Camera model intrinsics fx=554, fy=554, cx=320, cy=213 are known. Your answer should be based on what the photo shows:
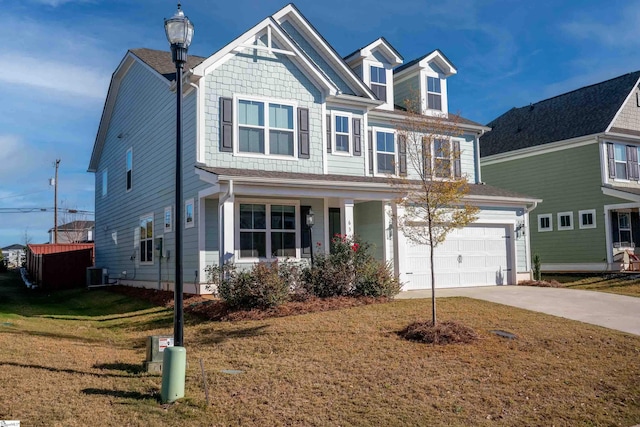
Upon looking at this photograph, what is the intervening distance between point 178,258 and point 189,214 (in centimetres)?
903

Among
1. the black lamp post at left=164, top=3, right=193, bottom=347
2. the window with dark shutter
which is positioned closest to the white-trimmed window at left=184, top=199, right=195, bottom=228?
the window with dark shutter

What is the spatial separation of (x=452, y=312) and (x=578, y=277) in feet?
44.1

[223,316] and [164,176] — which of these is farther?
[164,176]

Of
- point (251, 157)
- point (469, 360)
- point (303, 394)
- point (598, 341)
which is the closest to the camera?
point (303, 394)

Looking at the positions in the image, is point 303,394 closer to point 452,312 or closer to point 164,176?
point 452,312

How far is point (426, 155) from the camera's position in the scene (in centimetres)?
1109

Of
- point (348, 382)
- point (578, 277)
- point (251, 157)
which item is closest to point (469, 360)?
point (348, 382)

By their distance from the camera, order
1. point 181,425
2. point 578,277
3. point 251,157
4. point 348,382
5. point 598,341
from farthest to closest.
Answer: point 578,277 < point 251,157 < point 598,341 < point 348,382 < point 181,425

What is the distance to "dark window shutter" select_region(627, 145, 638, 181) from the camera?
83.1 ft

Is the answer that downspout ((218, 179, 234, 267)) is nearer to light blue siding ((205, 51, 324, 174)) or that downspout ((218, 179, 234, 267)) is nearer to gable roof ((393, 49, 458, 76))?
light blue siding ((205, 51, 324, 174))

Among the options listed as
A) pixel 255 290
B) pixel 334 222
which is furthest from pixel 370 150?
pixel 255 290

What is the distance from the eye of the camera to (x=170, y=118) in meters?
17.6

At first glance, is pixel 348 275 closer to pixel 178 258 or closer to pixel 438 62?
pixel 178 258

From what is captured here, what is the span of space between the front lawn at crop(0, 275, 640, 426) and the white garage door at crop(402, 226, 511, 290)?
5245 millimetres
